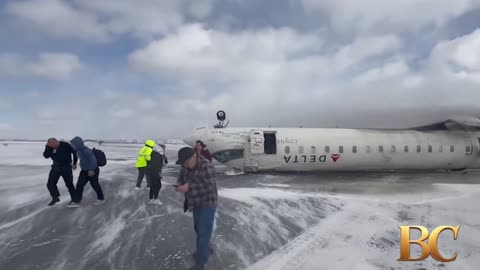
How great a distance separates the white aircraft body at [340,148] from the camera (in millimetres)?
16844

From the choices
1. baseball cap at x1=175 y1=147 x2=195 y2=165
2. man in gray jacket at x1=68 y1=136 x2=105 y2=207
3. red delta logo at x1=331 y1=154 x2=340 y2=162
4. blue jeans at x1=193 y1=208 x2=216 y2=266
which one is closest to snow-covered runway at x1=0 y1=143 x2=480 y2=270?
blue jeans at x1=193 y1=208 x2=216 y2=266

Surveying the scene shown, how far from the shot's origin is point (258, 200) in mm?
10078

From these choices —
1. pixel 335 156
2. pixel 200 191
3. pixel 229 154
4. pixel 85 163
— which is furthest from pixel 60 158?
pixel 335 156

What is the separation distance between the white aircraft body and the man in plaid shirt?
40.6 feet

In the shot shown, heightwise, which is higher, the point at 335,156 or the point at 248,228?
the point at 335,156

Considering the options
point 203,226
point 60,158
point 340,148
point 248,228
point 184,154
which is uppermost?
point 184,154

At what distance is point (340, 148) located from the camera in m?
17.0

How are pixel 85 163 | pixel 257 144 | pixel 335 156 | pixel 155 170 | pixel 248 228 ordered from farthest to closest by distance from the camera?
pixel 335 156 < pixel 257 144 < pixel 155 170 < pixel 85 163 < pixel 248 228

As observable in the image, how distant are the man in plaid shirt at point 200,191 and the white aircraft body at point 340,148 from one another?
1237cm

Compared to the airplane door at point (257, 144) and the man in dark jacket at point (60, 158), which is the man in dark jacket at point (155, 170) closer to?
the man in dark jacket at point (60, 158)

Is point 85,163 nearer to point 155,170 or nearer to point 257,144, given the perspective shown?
point 155,170

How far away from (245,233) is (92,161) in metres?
5.38

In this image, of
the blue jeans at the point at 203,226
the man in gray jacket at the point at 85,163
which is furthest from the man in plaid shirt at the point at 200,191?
the man in gray jacket at the point at 85,163

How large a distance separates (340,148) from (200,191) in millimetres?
14445
